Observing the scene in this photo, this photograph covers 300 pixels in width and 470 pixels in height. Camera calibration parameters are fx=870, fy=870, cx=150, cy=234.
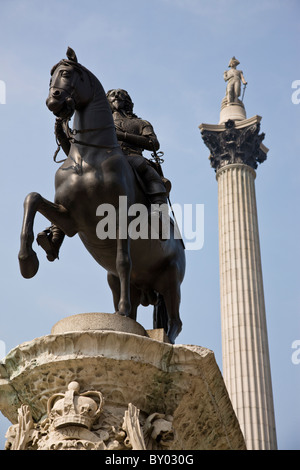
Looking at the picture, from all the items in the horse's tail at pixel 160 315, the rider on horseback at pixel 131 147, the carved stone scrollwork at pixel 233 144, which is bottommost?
the horse's tail at pixel 160 315

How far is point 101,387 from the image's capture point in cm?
690

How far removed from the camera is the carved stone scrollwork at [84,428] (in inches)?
258

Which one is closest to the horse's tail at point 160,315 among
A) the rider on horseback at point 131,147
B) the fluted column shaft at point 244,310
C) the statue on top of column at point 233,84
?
the rider on horseback at point 131,147

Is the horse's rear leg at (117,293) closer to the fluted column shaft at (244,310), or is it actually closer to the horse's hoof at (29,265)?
the horse's hoof at (29,265)

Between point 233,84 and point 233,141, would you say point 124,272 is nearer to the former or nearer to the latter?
point 233,141

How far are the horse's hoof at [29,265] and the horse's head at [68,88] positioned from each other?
136cm

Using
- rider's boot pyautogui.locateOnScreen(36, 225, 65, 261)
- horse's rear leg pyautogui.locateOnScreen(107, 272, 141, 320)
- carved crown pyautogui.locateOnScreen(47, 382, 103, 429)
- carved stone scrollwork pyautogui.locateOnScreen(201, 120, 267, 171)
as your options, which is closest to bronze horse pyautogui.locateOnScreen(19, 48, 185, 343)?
horse's rear leg pyautogui.locateOnScreen(107, 272, 141, 320)

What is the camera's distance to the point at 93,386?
689 centimetres

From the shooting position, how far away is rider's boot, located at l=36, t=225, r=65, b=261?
845 centimetres

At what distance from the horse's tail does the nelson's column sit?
16166 mm

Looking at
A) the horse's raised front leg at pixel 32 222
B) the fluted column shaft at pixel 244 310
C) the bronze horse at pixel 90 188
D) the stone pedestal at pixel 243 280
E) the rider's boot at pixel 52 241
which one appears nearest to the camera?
the horse's raised front leg at pixel 32 222

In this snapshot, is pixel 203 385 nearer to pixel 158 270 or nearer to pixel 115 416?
pixel 115 416

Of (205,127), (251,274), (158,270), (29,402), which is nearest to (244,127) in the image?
(205,127)
